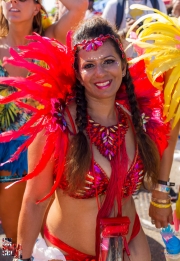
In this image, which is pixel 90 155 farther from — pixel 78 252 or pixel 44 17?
pixel 44 17

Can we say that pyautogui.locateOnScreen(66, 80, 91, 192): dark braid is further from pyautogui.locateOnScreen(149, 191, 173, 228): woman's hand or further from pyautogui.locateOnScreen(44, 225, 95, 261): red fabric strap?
pyautogui.locateOnScreen(149, 191, 173, 228): woman's hand

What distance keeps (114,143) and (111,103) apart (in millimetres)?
211

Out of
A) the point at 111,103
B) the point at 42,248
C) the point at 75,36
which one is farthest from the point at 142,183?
the point at 75,36

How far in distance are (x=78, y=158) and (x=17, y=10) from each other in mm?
1398

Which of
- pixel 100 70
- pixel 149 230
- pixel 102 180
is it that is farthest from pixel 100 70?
pixel 149 230

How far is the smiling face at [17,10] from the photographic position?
3.06 m

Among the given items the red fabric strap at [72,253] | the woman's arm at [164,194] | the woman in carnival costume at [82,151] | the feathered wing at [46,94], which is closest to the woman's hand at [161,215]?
the woman's arm at [164,194]

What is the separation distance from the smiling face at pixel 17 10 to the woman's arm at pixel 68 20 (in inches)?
7.8

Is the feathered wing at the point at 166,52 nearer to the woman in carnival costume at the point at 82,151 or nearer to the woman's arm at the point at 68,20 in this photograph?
the woman in carnival costume at the point at 82,151

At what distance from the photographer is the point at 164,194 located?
8.46 feet

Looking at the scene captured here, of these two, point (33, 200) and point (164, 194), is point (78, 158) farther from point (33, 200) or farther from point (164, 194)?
point (164, 194)

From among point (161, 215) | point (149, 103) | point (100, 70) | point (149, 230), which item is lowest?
point (149, 230)

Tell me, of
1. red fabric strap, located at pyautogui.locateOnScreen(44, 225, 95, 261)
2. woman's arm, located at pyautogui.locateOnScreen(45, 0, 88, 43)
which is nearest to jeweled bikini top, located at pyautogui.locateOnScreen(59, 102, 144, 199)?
red fabric strap, located at pyautogui.locateOnScreen(44, 225, 95, 261)

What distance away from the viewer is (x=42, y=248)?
7.39 feet
